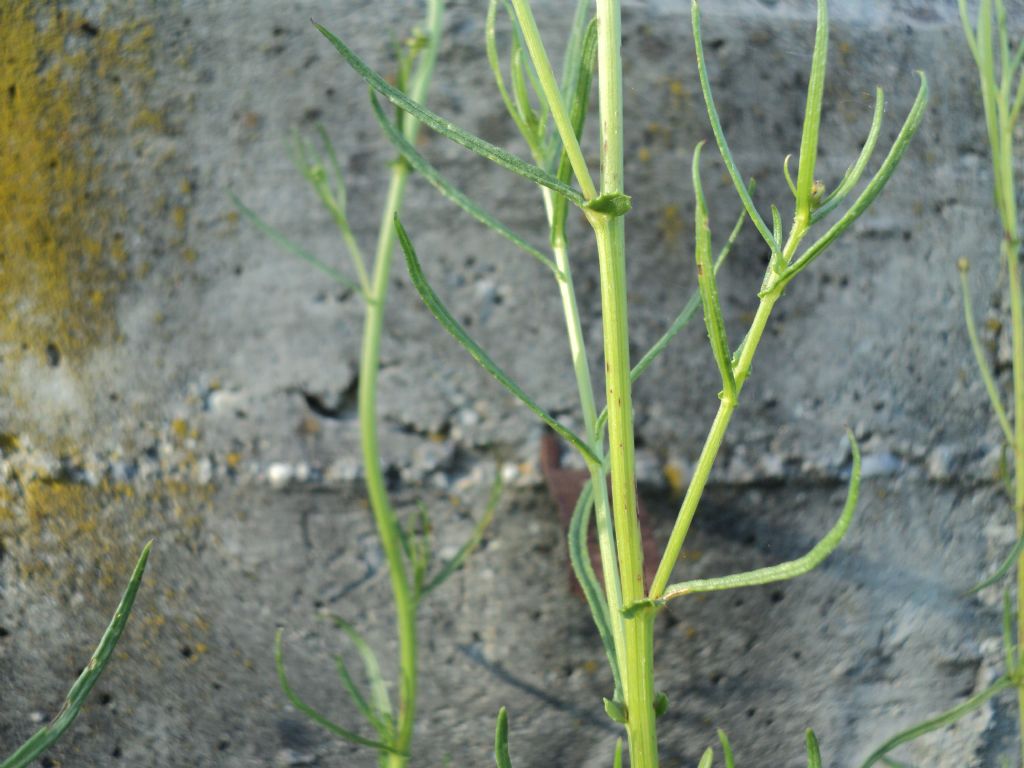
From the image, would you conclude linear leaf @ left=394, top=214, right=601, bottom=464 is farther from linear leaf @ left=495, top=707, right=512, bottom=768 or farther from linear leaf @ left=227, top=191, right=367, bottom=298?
linear leaf @ left=227, top=191, right=367, bottom=298

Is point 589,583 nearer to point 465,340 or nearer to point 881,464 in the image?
point 465,340

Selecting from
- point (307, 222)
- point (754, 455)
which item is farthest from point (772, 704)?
point (307, 222)

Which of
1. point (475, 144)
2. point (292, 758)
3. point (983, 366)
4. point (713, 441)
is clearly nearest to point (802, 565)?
point (713, 441)

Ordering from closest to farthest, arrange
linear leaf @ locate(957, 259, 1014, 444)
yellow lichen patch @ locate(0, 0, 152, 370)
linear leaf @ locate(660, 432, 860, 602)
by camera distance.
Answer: linear leaf @ locate(660, 432, 860, 602) → linear leaf @ locate(957, 259, 1014, 444) → yellow lichen patch @ locate(0, 0, 152, 370)

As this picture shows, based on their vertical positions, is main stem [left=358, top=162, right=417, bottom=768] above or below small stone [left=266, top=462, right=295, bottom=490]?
above

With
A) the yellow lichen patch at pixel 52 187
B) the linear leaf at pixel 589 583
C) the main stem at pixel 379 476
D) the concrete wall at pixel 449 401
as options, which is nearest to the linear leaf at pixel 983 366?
the concrete wall at pixel 449 401

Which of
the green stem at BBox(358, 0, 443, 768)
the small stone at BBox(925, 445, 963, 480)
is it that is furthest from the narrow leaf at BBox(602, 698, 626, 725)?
the small stone at BBox(925, 445, 963, 480)

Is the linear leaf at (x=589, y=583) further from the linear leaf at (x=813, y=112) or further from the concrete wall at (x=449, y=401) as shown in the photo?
the concrete wall at (x=449, y=401)
